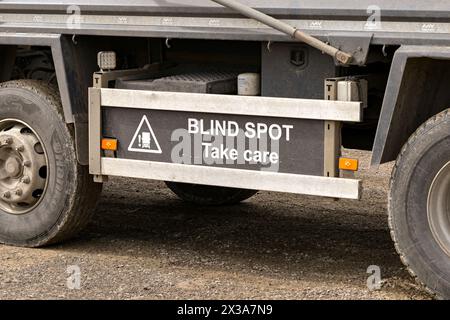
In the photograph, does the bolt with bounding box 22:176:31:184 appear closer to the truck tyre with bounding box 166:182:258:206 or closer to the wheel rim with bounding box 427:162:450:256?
the truck tyre with bounding box 166:182:258:206

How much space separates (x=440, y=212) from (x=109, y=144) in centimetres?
194

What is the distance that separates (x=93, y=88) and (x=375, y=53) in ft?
5.38

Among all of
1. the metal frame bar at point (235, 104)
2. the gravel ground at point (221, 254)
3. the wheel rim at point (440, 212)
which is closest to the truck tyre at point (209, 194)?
the gravel ground at point (221, 254)

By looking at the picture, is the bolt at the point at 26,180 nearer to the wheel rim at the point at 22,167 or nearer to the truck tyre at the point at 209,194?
the wheel rim at the point at 22,167

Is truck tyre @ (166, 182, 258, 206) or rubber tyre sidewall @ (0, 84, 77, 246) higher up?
rubber tyre sidewall @ (0, 84, 77, 246)

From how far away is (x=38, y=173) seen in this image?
6.43 meters

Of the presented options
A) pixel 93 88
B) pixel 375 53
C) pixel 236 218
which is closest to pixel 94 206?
pixel 93 88

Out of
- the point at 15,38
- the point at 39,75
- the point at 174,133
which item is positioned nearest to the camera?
the point at 174,133

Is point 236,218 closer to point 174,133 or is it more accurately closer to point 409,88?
point 174,133

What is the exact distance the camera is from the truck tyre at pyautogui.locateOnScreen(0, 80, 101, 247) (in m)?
6.36

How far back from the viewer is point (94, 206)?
21.6ft

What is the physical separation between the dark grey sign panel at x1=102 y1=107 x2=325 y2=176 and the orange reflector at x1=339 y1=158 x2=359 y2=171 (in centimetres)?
11

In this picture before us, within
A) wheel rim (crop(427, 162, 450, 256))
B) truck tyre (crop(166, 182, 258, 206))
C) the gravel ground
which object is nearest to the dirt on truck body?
wheel rim (crop(427, 162, 450, 256))

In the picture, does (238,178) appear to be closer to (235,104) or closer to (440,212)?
(235,104)
